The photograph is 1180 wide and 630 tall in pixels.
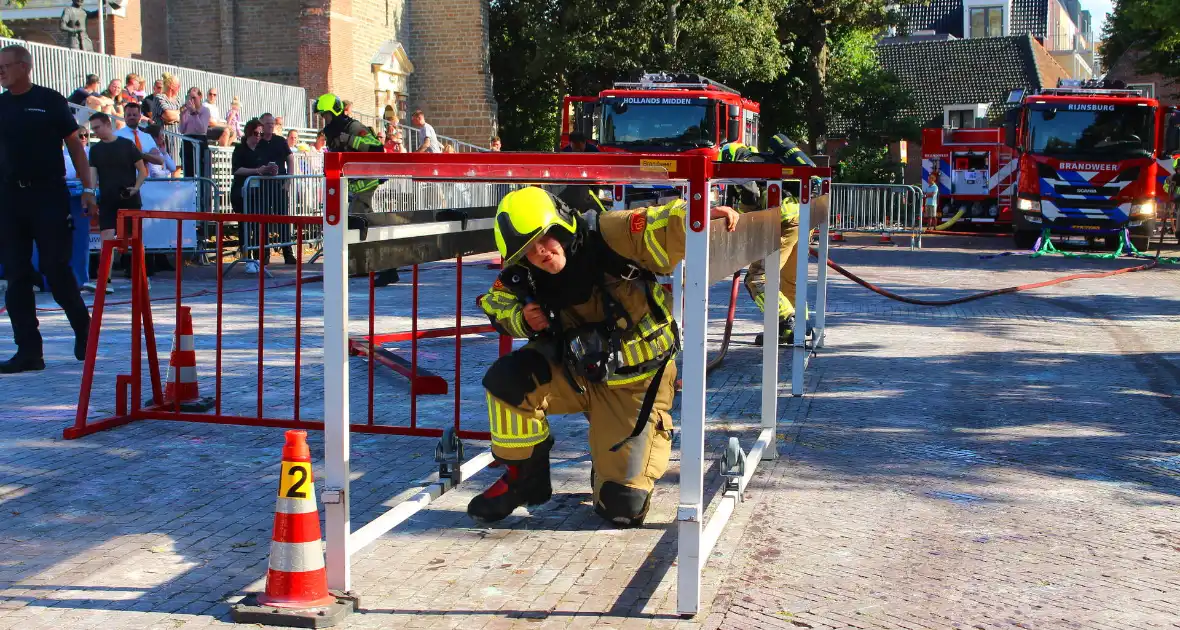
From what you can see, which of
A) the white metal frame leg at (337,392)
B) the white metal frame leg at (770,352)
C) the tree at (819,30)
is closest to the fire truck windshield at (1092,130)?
the tree at (819,30)

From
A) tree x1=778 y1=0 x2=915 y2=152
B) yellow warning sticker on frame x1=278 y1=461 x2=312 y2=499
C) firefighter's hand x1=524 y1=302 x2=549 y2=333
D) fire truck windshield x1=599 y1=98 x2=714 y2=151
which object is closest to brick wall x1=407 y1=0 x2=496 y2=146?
tree x1=778 y1=0 x2=915 y2=152

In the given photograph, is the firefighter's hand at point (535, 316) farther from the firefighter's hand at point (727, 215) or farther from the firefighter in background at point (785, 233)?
the firefighter in background at point (785, 233)

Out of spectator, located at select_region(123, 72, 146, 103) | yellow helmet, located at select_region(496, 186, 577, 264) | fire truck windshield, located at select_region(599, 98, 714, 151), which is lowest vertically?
yellow helmet, located at select_region(496, 186, 577, 264)

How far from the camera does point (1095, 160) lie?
20359mm

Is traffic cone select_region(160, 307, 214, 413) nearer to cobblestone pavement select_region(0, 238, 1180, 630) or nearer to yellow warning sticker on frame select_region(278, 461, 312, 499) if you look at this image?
cobblestone pavement select_region(0, 238, 1180, 630)

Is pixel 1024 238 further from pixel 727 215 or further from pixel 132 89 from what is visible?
pixel 727 215

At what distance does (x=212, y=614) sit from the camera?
387 cm

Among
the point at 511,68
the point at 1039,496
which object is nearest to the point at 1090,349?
the point at 1039,496

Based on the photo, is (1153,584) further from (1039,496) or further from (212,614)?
(212,614)

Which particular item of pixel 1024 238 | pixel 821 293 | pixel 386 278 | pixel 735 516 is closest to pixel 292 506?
pixel 735 516

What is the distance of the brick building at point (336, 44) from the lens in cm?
3244

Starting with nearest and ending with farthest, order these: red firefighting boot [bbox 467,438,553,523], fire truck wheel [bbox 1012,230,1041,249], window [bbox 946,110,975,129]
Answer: red firefighting boot [bbox 467,438,553,523]
fire truck wheel [bbox 1012,230,1041,249]
window [bbox 946,110,975,129]

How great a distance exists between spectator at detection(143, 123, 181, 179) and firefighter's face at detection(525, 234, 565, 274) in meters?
11.3

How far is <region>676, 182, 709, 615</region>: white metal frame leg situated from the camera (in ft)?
12.7
